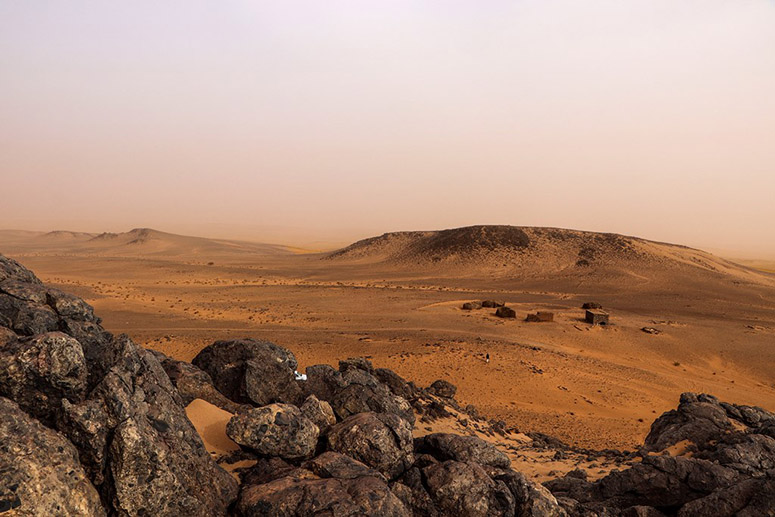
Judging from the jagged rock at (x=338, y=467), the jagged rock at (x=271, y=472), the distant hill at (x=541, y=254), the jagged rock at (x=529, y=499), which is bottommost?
the jagged rock at (x=529, y=499)

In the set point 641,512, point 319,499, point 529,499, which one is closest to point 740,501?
point 641,512

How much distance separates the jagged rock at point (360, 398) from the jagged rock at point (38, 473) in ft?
13.6

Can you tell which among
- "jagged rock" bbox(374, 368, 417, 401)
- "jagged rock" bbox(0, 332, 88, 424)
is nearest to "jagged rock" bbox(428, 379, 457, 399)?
"jagged rock" bbox(374, 368, 417, 401)

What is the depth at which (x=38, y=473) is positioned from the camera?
370cm

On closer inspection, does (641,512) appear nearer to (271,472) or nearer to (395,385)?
(271,472)

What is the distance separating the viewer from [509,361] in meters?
18.6

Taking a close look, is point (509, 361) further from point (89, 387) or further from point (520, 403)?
point (89, 387)

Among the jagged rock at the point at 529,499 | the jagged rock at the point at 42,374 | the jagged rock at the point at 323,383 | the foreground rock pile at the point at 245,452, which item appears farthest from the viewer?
the jagged rock at the point at 323,383

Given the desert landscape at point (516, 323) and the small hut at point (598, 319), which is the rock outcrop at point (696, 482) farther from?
the small hut at point (598, 319)

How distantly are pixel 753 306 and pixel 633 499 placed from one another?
4047 cm

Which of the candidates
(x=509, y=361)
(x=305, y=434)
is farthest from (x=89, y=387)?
(x=509, y=361)

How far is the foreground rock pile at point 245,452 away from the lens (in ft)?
13.8

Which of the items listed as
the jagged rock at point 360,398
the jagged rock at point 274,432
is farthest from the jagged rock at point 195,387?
the jagged rock at point 360,398

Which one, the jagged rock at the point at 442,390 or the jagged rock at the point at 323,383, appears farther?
the jagged rock at the point at 442,390
